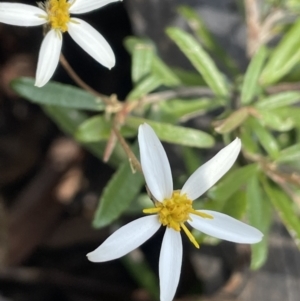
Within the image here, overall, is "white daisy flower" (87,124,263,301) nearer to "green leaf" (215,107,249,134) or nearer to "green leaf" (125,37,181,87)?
"green leaf" (215,107,249,134)

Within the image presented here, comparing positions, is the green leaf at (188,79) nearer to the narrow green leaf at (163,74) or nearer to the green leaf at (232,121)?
the narrow green leaf at (163,74)

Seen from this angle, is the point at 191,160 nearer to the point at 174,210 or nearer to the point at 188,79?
the point at 188,79

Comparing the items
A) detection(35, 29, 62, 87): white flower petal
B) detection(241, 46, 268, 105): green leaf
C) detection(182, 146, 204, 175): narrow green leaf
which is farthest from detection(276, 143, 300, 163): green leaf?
detection(35, 29, 62, 87): white flower petal

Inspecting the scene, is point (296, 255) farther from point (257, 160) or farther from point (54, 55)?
point (54, 55)

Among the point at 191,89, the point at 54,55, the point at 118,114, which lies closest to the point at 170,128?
the point at 118,114

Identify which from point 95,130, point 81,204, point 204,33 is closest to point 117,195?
point 95,130

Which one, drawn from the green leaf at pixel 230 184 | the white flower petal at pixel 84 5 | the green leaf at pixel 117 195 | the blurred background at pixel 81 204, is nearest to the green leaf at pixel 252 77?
the green leaf at pixel 230 184
